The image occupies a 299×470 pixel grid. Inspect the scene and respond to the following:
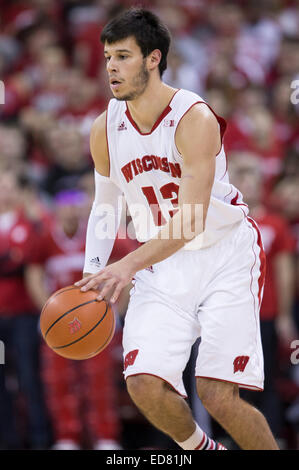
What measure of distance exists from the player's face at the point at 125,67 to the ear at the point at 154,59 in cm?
6

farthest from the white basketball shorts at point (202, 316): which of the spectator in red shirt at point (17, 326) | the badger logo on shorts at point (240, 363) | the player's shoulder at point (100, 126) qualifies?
the spectator in red shirt at point (17, 326)

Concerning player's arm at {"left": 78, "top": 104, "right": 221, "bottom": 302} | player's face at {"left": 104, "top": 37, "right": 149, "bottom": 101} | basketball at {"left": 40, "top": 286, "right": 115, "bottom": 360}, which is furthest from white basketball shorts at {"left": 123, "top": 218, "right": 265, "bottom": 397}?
player's face at {"left": 104, "top": 37, "right": 149, "bottom": 101}

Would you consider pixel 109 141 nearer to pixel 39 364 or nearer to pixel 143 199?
pixel 143 199

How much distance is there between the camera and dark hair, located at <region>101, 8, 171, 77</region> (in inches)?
160

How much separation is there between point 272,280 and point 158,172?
2.81 m

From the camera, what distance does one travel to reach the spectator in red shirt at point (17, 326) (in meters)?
6.66

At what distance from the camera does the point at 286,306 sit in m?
6.87

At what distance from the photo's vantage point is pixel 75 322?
4.00m

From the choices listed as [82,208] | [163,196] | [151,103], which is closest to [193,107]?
[151,103]

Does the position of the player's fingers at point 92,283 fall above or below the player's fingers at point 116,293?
above

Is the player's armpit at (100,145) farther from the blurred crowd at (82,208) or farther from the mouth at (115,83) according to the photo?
the blurred crowd at (82,208)

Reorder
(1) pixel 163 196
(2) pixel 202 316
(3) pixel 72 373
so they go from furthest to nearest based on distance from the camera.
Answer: (3) pixel 72 373 < (1) pixel 163 196 < (2) pixel 202 316

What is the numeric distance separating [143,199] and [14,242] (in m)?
2.70

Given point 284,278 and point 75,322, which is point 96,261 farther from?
point 284,278
